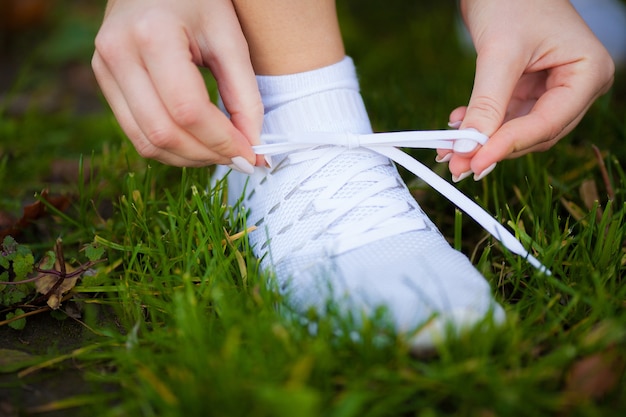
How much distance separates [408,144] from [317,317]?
367 millimetres

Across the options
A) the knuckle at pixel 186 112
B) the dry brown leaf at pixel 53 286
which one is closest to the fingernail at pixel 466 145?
the knuckle at pixel 186 112

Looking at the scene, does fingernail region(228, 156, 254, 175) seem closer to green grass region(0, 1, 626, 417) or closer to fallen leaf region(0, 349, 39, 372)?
green grass region(0, 1, 626, 417)

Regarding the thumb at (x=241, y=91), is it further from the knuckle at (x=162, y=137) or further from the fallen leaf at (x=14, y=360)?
the fallen leaf at (x=14, y=360)

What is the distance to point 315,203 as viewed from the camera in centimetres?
101

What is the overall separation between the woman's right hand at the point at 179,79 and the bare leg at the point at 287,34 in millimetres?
71

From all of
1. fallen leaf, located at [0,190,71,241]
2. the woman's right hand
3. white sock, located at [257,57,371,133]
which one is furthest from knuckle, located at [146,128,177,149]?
fallen leaf, located at [0,190,71,241]

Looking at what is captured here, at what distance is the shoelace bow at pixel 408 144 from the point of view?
962 millimetres

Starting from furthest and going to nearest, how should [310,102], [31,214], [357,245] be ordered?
[31,214], [310,102], [357,245]

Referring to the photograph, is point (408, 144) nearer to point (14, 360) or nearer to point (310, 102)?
point (310, 102)

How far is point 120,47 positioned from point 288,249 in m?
0.37

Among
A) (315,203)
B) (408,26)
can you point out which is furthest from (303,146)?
→ (408,26)

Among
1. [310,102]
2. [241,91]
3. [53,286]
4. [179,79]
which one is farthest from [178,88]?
[53,286]

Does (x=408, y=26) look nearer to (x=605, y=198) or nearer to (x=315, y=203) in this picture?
(x=605, y=198)

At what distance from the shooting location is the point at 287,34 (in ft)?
3.51
